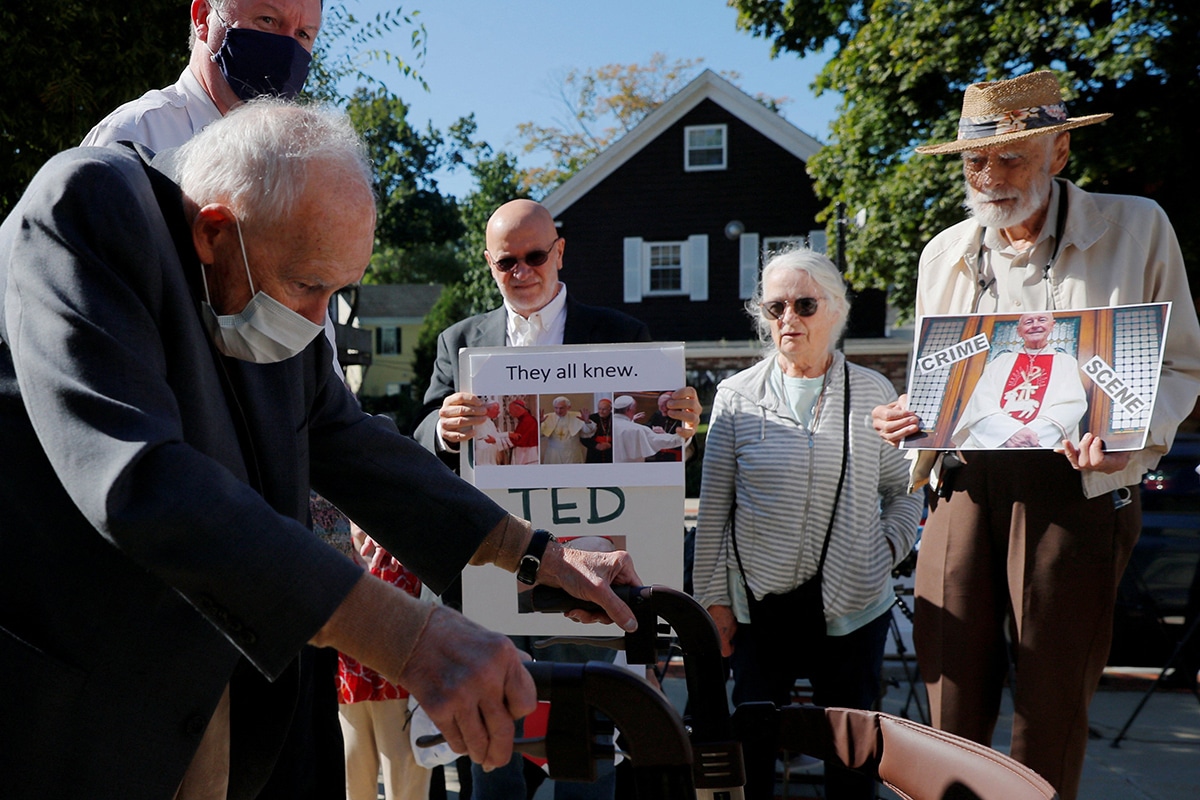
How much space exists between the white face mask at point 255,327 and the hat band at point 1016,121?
225 cm

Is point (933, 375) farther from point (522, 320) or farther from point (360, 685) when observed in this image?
point (360, 685)

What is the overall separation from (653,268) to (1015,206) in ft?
82.9

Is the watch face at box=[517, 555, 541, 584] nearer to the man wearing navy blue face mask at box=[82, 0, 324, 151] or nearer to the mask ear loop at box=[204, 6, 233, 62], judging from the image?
the man wearing navy blue face mask at box=[82, 0, 324, 151]

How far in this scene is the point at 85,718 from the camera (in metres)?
1.45

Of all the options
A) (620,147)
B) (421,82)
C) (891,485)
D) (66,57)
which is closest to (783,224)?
(620,147)

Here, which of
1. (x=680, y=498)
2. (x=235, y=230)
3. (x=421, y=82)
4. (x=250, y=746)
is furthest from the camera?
(x=421, y=82)

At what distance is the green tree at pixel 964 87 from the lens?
47.3 feet

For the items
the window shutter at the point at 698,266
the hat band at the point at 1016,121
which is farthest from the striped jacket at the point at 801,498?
the window shutter at the point at 698,266

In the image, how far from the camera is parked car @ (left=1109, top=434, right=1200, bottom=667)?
6203mm

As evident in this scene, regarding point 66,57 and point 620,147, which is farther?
point 620,147

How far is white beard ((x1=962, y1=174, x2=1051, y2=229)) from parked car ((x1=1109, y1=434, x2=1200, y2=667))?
3.93 metres

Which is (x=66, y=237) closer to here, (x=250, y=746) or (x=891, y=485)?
(x=250, y=746)

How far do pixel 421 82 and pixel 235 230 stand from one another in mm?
7680

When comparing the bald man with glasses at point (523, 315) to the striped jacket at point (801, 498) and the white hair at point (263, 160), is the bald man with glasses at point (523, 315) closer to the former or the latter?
the striped jacket at point (801, 498)
